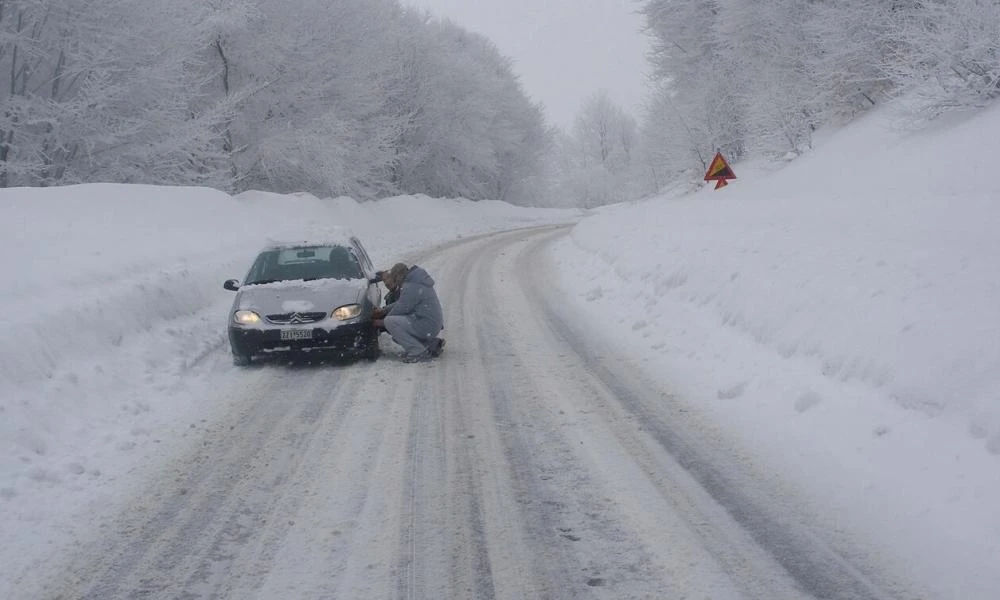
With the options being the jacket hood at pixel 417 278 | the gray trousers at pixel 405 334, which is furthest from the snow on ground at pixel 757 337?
the jacket hood at pixel 417 278

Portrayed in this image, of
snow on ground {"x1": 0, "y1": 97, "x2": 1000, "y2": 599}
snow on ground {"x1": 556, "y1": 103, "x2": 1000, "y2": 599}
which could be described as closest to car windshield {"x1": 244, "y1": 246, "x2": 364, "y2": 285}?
snow on ground {"x1": 0, "y1": 97, "x2": 1000, "y2": 599}

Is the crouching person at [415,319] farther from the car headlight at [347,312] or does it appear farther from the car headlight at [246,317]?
the car headlight at [246,317]

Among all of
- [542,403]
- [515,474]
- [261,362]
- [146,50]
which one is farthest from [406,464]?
[146,50]

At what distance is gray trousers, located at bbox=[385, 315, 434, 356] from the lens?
31.7 feet

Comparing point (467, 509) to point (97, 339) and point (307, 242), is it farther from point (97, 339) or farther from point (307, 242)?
point (307, 242)

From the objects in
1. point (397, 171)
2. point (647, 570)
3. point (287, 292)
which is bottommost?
point (647, 570)

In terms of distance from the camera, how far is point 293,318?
30.5 feet

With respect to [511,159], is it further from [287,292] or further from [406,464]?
[406,464]

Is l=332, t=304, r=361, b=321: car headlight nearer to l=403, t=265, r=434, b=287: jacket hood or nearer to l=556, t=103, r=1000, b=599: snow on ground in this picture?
l=403, t=265, r=434, b=287: jacket hood

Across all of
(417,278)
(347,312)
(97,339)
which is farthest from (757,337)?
(97,339)

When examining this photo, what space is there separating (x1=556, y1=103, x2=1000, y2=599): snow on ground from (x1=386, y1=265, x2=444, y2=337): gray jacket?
7.80ft

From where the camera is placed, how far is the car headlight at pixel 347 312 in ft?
30.8

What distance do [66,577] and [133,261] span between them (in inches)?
384

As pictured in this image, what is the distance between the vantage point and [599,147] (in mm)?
96688
